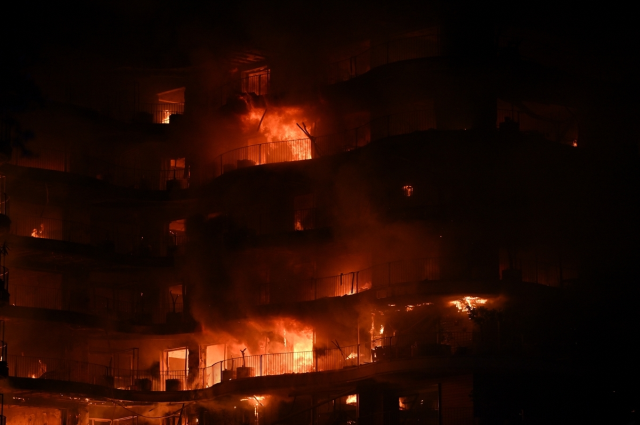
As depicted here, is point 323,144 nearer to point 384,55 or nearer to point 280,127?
point 280,127

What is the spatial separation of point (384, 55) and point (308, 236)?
9426 mm

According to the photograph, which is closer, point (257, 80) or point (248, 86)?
point (257, 80)

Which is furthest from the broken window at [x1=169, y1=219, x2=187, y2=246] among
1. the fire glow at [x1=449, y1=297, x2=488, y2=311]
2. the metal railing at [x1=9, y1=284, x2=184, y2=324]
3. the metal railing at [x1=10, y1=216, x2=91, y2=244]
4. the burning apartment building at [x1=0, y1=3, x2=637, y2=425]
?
the fire glow at [x1=449, y1=297, x2=488, y2=311]

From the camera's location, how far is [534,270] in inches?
2042

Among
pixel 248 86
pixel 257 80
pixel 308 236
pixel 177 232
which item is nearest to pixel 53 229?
pixel 177 232

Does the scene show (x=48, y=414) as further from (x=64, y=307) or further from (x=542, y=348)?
(x=542, y=348)

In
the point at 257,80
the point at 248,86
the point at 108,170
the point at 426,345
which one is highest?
the point at 257,80

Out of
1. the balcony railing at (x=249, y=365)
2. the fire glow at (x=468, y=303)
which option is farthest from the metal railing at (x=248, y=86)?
the fire glow at (x=468, y=303)

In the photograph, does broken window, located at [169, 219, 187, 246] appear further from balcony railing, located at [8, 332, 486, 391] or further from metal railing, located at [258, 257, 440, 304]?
metal railing, located at [258, 257, 440, 304]

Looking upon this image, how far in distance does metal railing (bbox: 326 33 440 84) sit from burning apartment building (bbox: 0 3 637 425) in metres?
0.12

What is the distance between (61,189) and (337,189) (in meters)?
15.7

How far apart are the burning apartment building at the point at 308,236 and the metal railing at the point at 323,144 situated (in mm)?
123

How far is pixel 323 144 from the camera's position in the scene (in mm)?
57781

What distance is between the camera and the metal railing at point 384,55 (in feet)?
180
